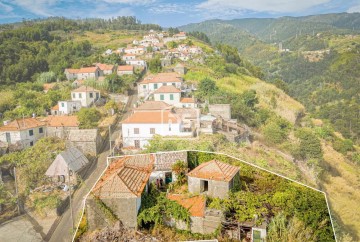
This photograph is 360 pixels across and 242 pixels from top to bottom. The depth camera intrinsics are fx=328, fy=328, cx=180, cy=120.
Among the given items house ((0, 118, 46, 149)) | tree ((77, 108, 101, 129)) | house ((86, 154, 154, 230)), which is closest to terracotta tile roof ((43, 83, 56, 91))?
tree ((77, 108, 101, 129))

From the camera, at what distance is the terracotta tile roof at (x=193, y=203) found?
2158mm

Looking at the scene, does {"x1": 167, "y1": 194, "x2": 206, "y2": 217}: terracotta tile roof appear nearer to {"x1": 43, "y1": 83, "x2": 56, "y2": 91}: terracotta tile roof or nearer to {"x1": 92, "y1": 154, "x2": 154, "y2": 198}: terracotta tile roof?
{"x1": 92, "y1": 154, "x2": 154, "y2": 198}: terracotta tile roof

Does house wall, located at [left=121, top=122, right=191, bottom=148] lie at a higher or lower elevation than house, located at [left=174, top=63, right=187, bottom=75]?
lower

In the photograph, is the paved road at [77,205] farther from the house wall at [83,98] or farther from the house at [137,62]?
the house at [137,62]

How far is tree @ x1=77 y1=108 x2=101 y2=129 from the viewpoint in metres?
10.0

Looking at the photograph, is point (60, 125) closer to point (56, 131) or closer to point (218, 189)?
point (56, 131)

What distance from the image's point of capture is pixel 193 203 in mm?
2221

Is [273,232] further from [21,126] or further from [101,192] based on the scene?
[21,126]

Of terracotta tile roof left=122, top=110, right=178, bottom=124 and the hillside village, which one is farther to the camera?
terracotta tile roof left=122, top=110, right=178, bottom=124

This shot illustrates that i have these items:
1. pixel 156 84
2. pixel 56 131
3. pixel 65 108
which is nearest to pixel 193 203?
pixel 56 131

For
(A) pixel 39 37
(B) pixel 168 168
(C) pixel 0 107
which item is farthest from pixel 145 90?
(B) pixel 168 168

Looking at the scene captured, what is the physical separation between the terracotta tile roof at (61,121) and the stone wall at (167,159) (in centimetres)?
759

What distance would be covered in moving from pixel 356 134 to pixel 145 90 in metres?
12.4

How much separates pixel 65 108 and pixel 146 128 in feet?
14.4
